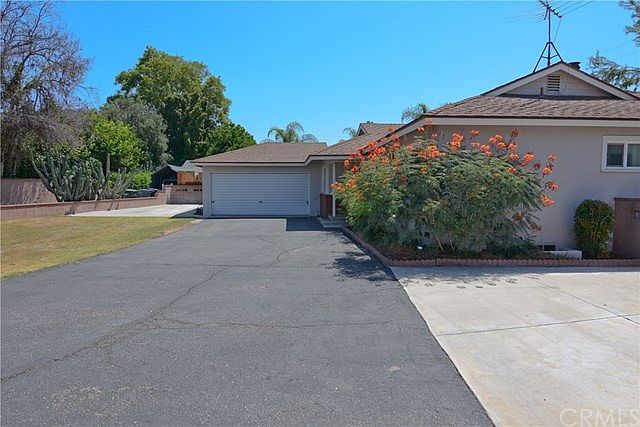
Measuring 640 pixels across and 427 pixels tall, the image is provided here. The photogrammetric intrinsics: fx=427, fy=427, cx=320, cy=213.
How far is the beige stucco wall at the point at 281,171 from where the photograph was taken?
2256 cm

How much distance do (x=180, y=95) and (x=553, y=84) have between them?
147 feet

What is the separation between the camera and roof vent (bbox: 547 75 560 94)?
12570 mm

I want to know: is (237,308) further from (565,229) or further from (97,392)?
(565,229)

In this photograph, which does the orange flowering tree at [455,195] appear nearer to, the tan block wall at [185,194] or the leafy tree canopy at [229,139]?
the tan block wall at [185,194]

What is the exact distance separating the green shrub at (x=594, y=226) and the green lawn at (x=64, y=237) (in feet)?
38.2

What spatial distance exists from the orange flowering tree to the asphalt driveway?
1.71 metres

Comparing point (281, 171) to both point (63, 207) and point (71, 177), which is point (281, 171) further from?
point (71, 177)

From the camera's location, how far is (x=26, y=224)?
17.5 meters

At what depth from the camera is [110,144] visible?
27906 millimetres

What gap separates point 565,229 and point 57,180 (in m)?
24.0

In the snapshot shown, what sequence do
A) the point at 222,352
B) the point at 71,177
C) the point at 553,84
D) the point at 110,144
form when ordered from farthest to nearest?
the point at 110,144 < the point at 71,177 < the point at 553,84 < the point at 222,352

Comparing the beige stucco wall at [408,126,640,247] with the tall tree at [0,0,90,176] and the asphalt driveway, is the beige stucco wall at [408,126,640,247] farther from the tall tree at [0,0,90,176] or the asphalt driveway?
the tall tree at [0,0,90,176]

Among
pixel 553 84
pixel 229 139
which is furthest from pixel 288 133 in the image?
pixel 553 84
